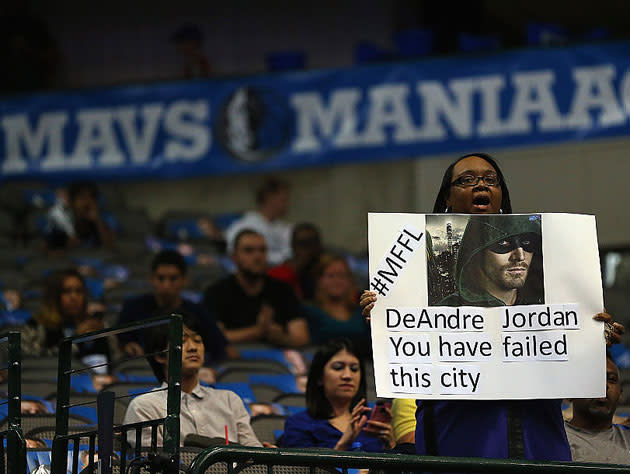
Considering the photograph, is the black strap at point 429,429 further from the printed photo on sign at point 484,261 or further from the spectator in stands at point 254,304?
the spectator in stands at point 254,304

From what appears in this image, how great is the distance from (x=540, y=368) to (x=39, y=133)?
9612 millimetres

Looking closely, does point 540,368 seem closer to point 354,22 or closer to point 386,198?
point 386,198

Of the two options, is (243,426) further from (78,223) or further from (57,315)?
(78,223)

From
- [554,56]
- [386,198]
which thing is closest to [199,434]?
[554,56]

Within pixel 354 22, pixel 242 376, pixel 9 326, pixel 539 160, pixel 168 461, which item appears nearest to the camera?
pixel 168 461

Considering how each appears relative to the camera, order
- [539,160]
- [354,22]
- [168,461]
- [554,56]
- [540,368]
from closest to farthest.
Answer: [168,461]
[540,368]
[554,56]
[539,160]
[354,22]

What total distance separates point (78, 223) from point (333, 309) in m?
3.62

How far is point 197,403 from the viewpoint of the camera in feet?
17.5

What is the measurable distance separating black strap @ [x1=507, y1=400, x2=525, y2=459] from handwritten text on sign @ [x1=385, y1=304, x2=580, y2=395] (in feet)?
0.55

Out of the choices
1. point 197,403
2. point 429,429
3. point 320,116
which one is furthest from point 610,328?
point 320,116

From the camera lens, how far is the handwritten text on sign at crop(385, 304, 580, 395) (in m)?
4.10

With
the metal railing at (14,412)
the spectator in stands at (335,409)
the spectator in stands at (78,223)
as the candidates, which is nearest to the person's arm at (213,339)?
the spectator in stands at (335,409)

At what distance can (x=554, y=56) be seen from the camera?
1175 cm

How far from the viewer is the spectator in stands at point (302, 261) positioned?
31.4 feet
